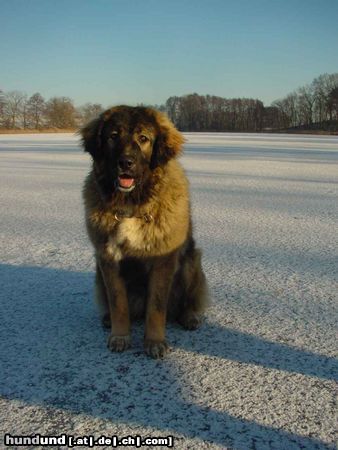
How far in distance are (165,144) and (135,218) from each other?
1.92 feet

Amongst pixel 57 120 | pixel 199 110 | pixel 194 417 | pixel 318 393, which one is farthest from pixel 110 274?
pixel 199 110

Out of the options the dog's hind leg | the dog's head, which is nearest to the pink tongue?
the dog's head

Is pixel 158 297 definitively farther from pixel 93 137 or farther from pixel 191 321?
pixel 93 137

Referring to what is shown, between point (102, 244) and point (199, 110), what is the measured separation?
322 ft

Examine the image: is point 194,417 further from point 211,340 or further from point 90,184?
point 90,184

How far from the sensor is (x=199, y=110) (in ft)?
317

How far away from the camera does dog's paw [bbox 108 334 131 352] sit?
104 inches

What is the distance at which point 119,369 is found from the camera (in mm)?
2406

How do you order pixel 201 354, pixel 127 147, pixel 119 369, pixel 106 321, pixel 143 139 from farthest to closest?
pixel 106 321, pixel 143 139, pixel 127 147, pixel 201 354, pixel 119 369

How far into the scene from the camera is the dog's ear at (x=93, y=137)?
9.24 feet

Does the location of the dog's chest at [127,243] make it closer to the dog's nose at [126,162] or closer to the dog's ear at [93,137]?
the dog's nose at [126,162]

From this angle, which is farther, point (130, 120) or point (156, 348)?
point (130, 120)

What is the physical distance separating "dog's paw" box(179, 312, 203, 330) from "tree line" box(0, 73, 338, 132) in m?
60.2

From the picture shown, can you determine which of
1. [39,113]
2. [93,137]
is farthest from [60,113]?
[93,137]
